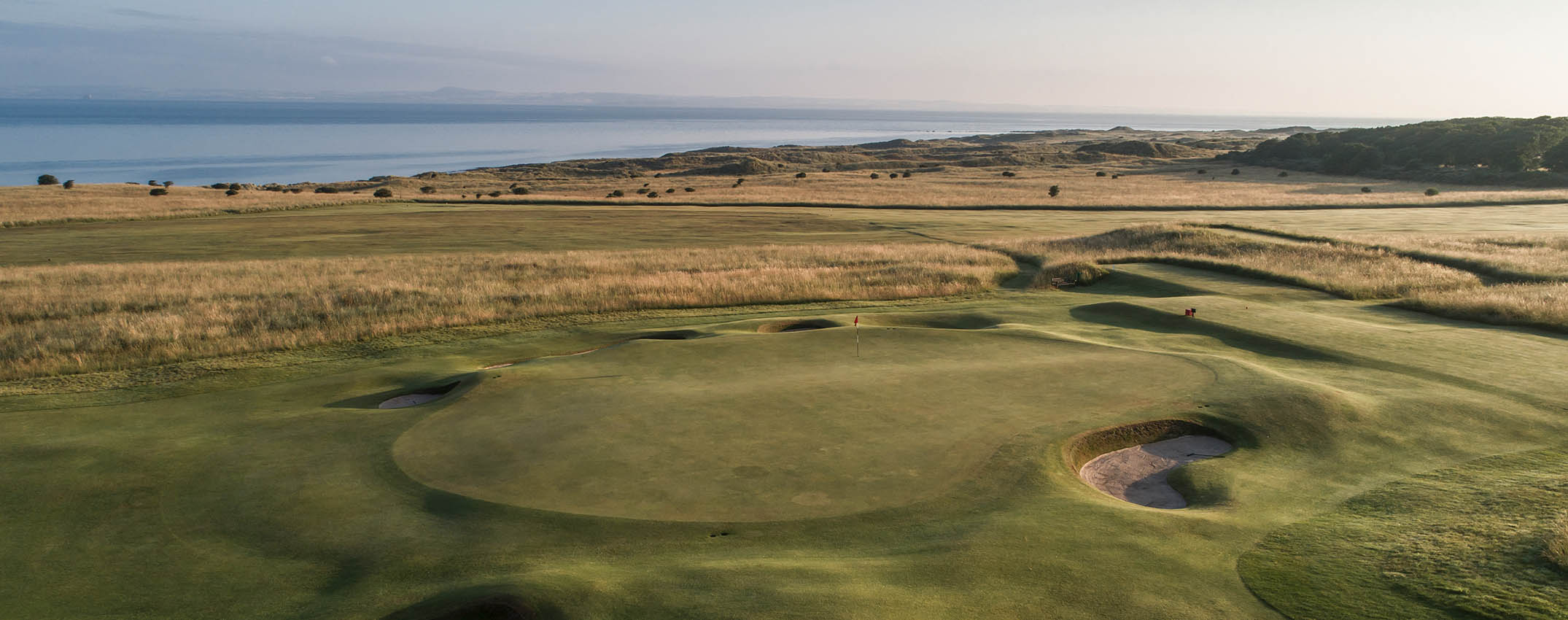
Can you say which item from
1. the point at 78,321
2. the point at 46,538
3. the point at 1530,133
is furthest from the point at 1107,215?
the point at 1530,133

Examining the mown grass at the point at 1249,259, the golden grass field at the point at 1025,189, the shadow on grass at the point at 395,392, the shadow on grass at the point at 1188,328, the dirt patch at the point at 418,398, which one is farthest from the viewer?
the golden grass field at the point at 1025,189

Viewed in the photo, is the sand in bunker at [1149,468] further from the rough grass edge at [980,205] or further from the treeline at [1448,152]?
the treeline at [1448,152]

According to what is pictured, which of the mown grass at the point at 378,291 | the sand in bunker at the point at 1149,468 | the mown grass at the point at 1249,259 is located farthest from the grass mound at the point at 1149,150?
the sand in bunker at the point at 1149,468

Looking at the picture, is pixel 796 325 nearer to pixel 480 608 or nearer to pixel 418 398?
pixel 418 398

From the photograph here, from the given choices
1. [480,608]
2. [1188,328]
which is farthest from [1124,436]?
[1188,328]

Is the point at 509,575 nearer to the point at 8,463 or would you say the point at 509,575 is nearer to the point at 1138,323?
the point at 8,463

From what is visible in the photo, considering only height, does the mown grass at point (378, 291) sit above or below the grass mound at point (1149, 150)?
below

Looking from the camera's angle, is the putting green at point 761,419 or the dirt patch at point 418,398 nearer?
the putting green at point 761,419
